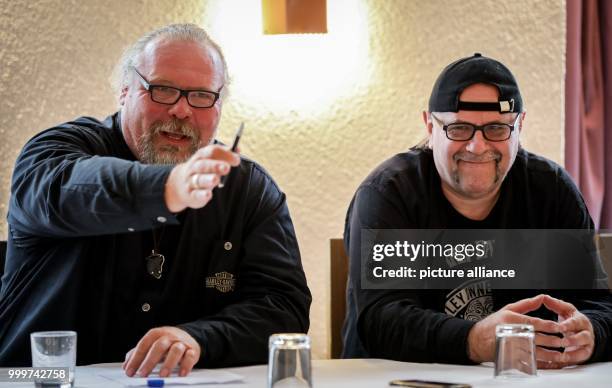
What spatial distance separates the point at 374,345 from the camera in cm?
217

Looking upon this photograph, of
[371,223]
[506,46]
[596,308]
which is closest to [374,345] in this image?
[371,223]

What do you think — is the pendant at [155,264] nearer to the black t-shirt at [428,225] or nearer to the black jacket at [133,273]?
the black jacket at [133,273]

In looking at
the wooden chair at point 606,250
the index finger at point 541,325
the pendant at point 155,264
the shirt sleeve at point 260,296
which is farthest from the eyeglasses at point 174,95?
the wooden chair at point 606,250

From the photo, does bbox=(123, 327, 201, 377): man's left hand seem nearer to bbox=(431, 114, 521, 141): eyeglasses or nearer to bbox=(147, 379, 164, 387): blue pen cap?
bbox=(147, 379, 164, 387): blue pen cap

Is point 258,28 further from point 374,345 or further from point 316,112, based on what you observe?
point 374,345

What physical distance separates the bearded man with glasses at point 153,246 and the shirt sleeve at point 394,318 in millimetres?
152

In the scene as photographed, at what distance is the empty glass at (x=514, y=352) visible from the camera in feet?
5.85

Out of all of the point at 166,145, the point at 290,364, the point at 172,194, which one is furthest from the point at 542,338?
the point at 166,145

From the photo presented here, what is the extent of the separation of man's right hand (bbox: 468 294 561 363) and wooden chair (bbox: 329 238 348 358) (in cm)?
55

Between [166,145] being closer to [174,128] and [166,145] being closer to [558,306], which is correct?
[174,128]

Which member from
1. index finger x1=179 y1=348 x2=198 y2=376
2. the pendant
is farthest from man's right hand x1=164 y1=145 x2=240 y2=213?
the pendant

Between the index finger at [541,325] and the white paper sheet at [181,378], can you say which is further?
the index finger at [541,325]

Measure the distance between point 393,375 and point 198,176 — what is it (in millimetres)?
551

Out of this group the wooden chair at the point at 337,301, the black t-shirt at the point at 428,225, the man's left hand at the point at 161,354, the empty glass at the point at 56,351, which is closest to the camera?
the empty glass at the point at 56,351
